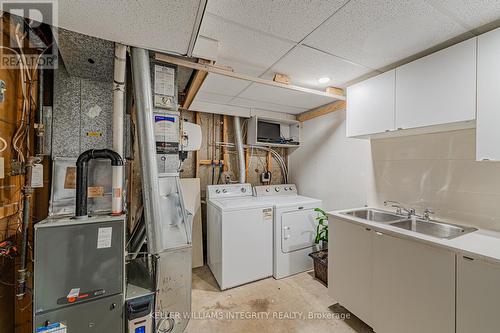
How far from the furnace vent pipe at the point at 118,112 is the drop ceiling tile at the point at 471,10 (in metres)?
2.05

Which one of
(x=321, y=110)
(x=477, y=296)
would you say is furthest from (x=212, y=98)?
(x=477, y=296)

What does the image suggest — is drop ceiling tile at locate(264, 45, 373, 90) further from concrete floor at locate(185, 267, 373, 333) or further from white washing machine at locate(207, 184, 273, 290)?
concrete floor at locate(185, 267, 373, 333)

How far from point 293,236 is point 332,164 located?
118 centimetres

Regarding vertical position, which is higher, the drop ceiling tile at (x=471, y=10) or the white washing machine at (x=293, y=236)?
the drop ceiling tile at (x=471, y=10)

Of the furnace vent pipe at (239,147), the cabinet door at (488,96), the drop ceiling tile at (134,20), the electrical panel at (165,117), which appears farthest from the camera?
the furnace vent pipe at (239,147)

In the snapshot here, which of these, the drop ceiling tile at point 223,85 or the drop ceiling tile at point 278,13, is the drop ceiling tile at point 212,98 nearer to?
the drop ceiling tile at point 223,85

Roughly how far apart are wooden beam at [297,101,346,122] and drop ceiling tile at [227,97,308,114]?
0.11m

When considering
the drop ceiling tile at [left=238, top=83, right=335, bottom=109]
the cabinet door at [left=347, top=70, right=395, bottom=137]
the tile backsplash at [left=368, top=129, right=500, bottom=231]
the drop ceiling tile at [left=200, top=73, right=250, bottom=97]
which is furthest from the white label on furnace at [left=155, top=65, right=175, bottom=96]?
the tile backsplash at [left=368, top=129, right=500, bottom=231]

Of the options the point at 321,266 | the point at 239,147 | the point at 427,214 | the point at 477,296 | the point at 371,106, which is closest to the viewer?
the point at 477,296

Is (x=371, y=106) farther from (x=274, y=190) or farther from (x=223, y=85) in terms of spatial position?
(x=274, y=190)

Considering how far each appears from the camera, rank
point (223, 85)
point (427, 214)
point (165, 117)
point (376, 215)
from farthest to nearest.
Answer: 1. point (223, 85)
2. point (376, 215)
3. point (427, 214)
4. point (165, 117)

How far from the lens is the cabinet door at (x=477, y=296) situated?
3.70 ft

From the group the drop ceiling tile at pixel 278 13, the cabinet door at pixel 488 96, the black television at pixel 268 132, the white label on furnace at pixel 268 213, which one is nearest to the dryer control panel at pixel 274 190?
the white label on furnace at pixel 268 213

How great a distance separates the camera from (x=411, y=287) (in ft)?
4.87
